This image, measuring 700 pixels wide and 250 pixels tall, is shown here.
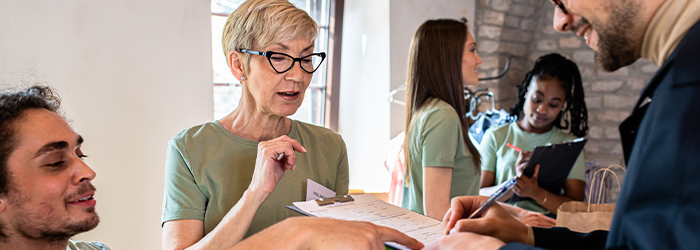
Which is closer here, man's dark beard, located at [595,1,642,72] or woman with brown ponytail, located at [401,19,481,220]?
man's dark beard, located at [595,1,642,72]

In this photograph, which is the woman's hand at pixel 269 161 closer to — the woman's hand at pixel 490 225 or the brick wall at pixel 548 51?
the woman's hand at pixel 490 225

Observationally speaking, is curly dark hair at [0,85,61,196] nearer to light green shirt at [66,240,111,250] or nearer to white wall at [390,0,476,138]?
light green shirt at [66,240,111,250]

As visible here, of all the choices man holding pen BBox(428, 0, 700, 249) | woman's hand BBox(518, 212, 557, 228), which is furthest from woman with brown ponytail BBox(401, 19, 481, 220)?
man holding pen BBox(428, 0, 700, 249)

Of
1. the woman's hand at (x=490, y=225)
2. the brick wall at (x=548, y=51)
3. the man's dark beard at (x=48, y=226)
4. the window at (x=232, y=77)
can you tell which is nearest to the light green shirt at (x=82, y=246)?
the man's dark beard at (x=48, y=226)

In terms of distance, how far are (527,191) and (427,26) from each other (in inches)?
40.7

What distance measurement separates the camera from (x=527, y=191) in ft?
7.89

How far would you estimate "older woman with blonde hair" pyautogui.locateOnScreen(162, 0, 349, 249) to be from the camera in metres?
1.25

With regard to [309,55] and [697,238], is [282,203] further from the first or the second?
[697,238]

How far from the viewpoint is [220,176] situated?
135 cm

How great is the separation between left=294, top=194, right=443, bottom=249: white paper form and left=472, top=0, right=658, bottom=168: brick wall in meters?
3.33

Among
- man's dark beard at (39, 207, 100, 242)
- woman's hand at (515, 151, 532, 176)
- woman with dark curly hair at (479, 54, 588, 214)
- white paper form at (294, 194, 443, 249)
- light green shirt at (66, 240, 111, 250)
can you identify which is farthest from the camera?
woman with dark curly hair at (479, 54, 588, 214)

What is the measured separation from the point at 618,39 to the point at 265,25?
0.92m

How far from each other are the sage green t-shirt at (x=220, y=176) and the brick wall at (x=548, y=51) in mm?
3086

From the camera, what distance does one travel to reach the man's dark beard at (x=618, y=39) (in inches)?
27.8
